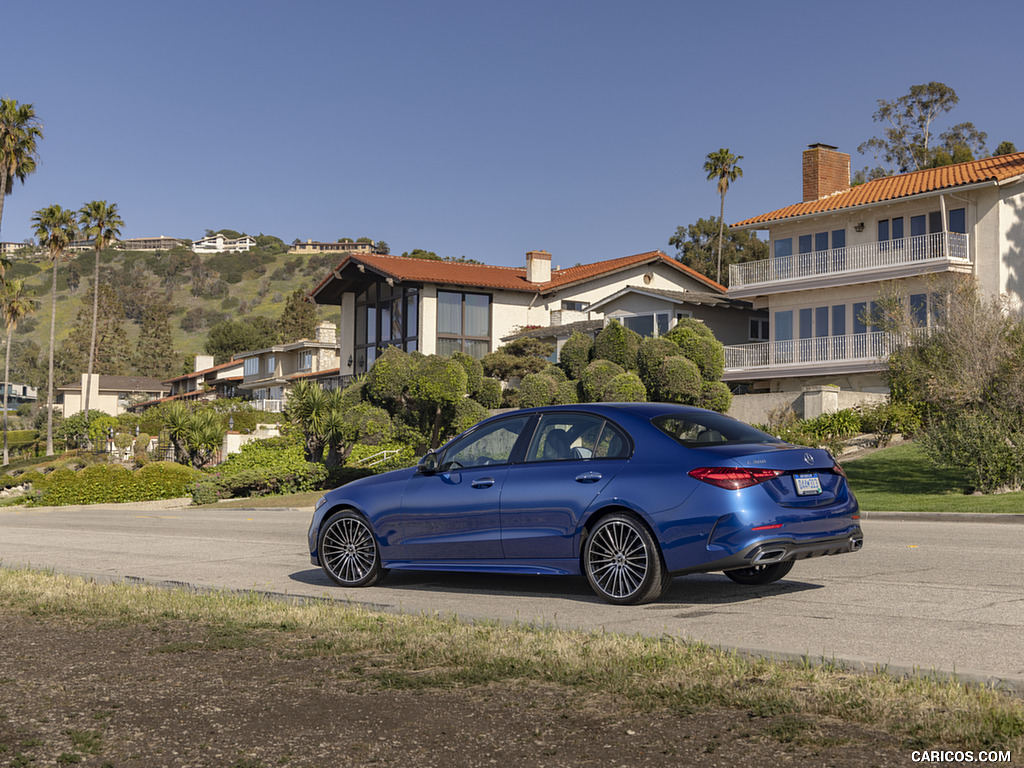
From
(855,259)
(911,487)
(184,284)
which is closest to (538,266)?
(855,259)

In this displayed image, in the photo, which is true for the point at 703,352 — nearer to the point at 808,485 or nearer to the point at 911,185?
the point at 911,185

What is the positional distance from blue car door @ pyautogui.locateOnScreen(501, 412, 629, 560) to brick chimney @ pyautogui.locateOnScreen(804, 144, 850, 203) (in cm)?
3991

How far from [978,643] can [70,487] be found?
2944 centimetres

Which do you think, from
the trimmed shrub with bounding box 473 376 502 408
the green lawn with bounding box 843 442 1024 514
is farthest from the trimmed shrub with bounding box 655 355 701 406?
the trimmed shrub with bounding box 473 376 502 408

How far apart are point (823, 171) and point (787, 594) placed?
132ft

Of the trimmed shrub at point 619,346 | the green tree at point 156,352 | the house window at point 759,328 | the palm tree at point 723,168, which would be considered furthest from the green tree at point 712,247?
the green tree at point 156,352

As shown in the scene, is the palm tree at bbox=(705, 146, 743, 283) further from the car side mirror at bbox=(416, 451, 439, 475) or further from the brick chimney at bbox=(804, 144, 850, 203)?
the car side mirror at bbox=(416, 451, 439, 475)

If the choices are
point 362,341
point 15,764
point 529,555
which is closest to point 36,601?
point 529,555

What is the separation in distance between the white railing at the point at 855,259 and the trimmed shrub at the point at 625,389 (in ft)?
41.9

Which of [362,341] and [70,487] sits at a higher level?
[362,341]

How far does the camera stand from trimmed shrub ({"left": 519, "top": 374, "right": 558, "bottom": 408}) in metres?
35.4

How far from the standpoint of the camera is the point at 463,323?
176 feet

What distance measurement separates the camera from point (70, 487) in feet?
102

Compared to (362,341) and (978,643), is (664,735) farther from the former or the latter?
(362,341)
